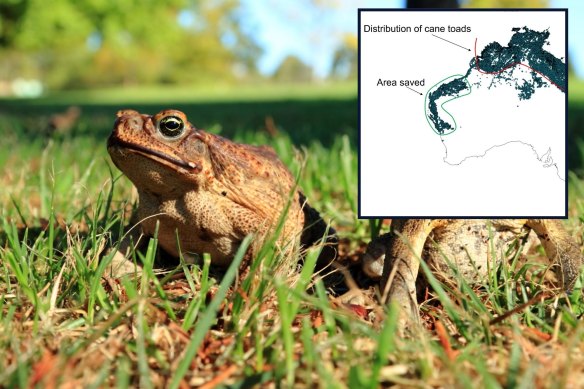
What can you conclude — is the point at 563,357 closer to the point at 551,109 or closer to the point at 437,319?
the point at 437,319

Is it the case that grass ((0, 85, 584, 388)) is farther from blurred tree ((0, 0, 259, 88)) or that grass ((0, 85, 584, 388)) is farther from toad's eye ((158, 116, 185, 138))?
blurred tree ((0, 0, 259, 88))

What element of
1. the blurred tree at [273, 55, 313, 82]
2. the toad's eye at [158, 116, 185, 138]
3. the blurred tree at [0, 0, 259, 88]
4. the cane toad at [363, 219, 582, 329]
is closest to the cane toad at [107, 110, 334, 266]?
the toad's eye at [158, 116, 185, 138]

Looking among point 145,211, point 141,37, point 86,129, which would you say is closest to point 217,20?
point 141,37

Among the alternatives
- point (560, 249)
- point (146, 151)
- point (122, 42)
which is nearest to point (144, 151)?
point (146, 151)

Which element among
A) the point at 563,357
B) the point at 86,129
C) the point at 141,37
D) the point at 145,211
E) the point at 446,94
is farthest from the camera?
the point at 141,37

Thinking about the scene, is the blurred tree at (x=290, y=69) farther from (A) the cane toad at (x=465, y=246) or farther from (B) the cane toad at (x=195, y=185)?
(A) the cane toad at (x=465, y=246)

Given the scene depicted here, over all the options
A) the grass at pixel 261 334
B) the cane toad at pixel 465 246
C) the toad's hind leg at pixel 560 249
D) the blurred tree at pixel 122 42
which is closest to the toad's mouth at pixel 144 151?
the grass at pixel 261 334

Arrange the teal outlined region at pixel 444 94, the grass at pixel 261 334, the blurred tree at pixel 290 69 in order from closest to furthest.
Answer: the grass at pixel 261 334 < the teal outlined region at pixel 444 94 < the blurred tree at pixel 290 69
